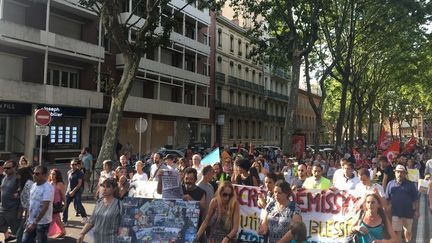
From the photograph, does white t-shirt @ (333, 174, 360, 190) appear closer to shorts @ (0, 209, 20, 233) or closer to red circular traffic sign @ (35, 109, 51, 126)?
shorts @ (0, 209, 20, 233)

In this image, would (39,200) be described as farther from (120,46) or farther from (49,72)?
(49,72)

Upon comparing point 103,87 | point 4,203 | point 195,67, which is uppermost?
point 195,67

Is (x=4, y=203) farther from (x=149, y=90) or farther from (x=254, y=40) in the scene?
(x=149, y=90)

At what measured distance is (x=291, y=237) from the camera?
216 inches

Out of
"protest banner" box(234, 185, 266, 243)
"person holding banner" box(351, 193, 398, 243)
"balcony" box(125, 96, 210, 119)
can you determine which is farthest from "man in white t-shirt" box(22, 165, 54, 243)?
"balcony" box(125, 96, 210, 119)

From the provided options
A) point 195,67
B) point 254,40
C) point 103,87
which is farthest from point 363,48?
point 103,87

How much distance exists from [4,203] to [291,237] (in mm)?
5472

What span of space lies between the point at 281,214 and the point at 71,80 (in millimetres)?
25134

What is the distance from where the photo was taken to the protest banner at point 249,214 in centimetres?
750

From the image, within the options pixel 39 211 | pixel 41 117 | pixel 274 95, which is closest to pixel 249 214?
pixel 39 211

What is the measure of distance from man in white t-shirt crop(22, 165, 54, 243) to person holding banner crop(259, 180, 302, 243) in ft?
10.5

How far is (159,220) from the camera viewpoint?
623 centimetres

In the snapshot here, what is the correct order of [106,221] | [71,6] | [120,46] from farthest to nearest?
[71,6]
[120,46]
[106,221]

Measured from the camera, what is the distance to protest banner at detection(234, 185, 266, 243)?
295 inches
